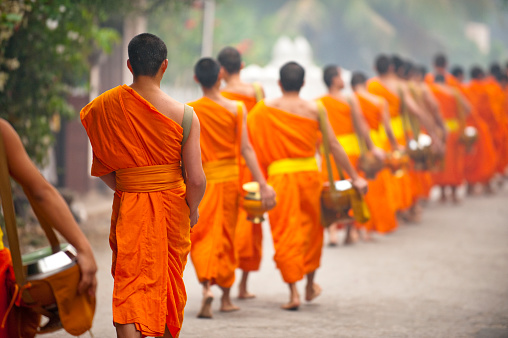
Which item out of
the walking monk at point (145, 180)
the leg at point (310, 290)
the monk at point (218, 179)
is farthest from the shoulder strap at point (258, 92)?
the walking monk at point (145, 180)

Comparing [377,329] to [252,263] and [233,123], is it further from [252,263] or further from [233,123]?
[233,123]

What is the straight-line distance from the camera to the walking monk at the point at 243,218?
6703 mm

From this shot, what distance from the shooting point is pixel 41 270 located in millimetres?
3258

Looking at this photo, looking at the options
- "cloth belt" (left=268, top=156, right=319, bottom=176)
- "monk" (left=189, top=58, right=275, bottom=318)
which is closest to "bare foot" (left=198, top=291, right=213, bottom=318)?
"monk" (left=189, top=58, right=275, bottom=318)

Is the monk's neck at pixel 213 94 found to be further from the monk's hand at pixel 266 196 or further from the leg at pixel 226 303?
the leg at pixel 226 303

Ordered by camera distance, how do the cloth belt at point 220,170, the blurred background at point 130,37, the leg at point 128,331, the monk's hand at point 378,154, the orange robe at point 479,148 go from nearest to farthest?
1. the leg at point 128,331
2. the cloth belt at point 220,170
3. the blurred background at point 130,37
4. the monk's hand at point 378,154
5. the orange robe at point 479,148

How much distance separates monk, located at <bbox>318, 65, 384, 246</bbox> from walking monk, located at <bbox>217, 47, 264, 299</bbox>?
2.11 metres

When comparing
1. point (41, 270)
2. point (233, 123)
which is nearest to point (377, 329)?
point (233, 123)

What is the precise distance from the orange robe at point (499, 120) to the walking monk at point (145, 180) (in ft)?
40.6

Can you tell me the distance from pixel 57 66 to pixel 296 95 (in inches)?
143

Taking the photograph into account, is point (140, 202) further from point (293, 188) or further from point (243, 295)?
point (243, 295)

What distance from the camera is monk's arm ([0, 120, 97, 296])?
325 cm

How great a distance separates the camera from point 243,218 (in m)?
6.79

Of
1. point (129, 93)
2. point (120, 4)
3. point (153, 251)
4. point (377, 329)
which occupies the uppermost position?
point (120, 4)
